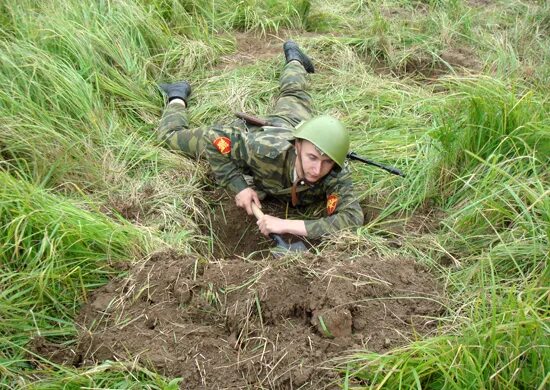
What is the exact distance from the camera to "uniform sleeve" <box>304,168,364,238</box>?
398cm

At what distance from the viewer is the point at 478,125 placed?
12.6 ft

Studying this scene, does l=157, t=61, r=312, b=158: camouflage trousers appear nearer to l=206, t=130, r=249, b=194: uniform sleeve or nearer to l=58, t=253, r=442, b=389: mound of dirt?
l=206, t=130, r=249, b=194: uniform sleeve

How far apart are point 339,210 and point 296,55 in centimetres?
182

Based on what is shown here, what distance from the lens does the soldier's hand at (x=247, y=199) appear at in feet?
13.9

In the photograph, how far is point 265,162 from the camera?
4.32 metres

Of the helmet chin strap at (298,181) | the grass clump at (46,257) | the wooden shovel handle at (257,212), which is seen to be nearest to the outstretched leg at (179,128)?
the wooden shovel handle at (257,212)

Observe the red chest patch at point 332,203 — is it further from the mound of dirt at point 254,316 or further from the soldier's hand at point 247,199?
the mound of dirt at point 254,316

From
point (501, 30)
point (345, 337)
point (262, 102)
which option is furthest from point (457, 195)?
point (501, 30)

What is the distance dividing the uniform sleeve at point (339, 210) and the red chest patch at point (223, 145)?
661 millimetres

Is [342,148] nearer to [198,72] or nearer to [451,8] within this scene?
[198,72]

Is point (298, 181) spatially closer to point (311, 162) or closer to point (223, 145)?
point (311, 162)

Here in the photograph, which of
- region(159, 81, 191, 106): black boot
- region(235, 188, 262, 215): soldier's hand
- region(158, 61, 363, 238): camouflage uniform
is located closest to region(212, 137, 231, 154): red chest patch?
region(158, 61, 363, 238): camouflage uniform

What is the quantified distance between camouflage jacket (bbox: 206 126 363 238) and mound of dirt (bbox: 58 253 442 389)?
0.82m

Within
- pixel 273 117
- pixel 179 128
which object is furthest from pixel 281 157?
pixel 179 128
